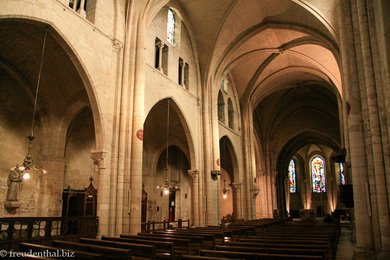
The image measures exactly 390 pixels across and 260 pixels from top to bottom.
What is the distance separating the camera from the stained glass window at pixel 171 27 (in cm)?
1950

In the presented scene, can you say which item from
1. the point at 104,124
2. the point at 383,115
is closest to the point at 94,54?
the point at 104,124

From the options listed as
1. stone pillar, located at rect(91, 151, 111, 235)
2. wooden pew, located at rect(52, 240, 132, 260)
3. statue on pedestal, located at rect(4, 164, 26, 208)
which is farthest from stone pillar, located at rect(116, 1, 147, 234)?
wooden pew, located at rect(52, 240, 132, 260)

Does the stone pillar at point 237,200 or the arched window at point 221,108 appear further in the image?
the stone pillar at point 237,200

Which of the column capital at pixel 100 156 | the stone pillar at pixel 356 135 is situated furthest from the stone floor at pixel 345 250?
the column capital at pixel 100 156

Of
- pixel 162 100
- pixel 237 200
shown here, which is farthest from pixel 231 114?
pixel 162 100

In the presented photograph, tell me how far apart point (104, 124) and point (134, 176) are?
2.37 m

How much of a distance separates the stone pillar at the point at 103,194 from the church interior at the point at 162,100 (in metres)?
0.04

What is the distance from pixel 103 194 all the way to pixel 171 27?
11913mm

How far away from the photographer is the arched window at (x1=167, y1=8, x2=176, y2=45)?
1950cm

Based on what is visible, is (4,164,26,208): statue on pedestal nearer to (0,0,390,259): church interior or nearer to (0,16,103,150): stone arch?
(0,0,390,259): church interior

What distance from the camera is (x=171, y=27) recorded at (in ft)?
65.5

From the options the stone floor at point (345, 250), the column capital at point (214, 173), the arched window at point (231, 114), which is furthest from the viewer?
the arched window at point (231, 114)

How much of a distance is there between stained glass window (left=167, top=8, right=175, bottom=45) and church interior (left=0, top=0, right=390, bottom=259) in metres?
0.15

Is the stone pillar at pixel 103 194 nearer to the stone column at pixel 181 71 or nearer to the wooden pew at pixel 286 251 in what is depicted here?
the wooden pew at pixel 286 251
